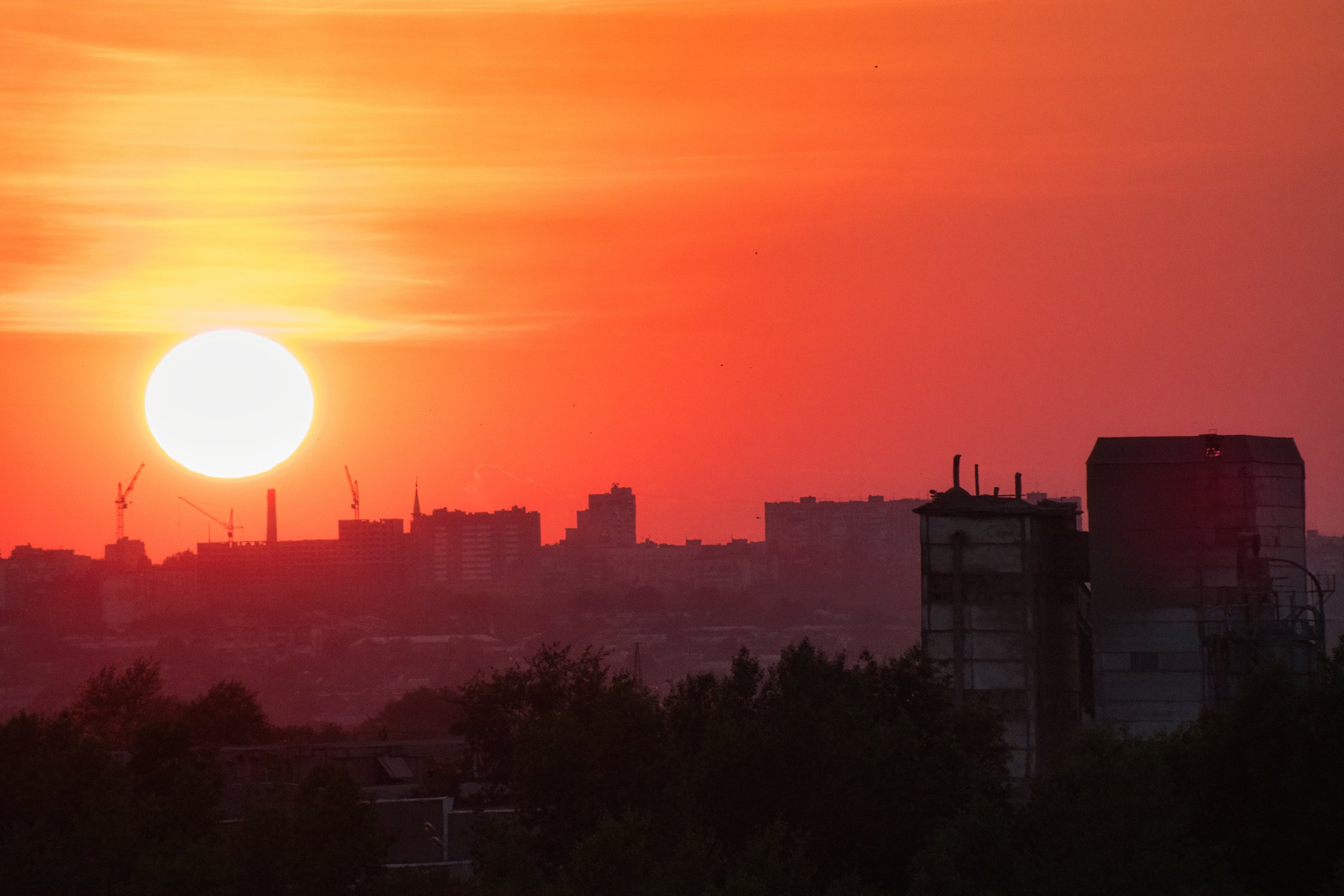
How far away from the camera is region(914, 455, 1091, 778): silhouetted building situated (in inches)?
1879

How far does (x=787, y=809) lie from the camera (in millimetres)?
35844

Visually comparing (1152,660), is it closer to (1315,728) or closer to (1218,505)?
(1218,505)

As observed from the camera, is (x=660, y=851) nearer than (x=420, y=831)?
Yes

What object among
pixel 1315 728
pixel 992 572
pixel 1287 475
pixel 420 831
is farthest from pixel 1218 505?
pixel 420 831

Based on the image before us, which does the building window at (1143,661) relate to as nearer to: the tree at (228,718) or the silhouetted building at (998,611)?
the silhouetted building at (998,611)

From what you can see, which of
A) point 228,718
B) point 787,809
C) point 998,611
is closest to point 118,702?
point 228,718

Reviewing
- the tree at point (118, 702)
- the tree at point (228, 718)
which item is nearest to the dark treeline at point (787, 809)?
the tree at point (228, 718)

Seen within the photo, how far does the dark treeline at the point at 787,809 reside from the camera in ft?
103

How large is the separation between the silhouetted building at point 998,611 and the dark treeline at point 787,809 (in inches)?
186

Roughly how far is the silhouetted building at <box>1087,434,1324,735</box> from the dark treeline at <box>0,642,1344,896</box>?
657 cm

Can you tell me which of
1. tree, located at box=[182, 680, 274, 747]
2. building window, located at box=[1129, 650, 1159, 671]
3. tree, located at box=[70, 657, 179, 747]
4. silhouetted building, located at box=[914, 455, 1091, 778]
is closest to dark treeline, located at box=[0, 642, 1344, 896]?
silhouetted building, located at box=[914, 455, 1091, 778]

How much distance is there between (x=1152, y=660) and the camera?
47.7 m

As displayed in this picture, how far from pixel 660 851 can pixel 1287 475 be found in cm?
2303

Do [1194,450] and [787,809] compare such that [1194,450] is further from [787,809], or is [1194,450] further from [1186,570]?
[787,809]
